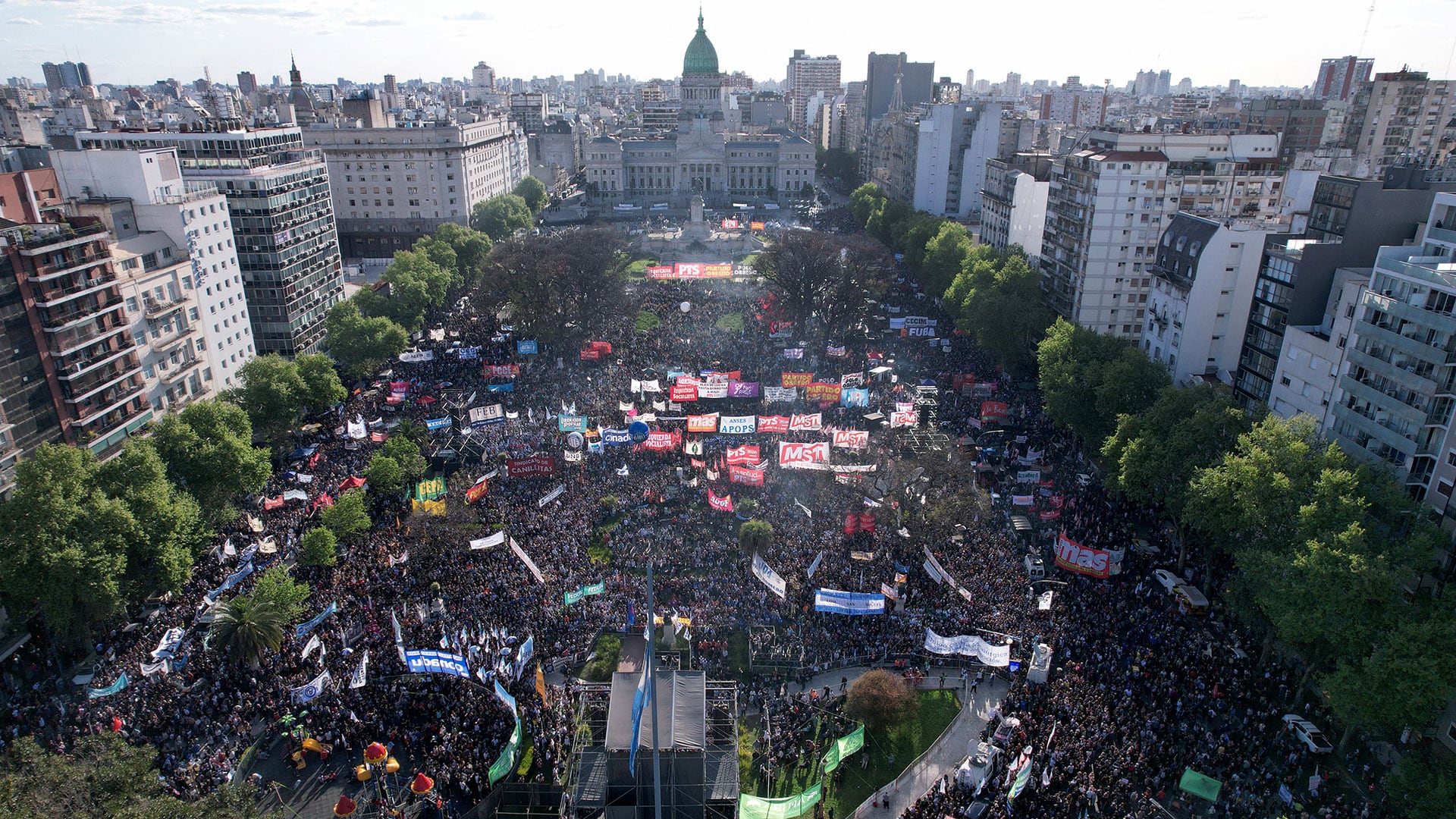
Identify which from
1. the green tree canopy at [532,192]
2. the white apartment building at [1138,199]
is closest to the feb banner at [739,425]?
the white apartment building at [1138,199]

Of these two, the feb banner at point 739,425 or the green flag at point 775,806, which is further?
the feb banner at point 739,425

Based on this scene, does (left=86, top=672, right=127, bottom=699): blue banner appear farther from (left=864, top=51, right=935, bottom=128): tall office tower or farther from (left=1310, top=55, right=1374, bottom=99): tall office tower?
(left=1310, top=55, right=1374, bottom=99): tall office tower

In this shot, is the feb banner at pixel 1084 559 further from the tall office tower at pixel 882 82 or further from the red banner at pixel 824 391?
the tall office tower at pixel 882 82

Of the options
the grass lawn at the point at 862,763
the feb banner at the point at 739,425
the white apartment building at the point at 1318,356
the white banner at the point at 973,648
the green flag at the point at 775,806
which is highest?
the white apartment building at the point at 1318,356

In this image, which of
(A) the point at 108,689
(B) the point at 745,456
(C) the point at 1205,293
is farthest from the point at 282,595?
(C) the point at 1205,293

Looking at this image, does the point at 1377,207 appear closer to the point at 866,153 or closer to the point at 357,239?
the point at 357,239

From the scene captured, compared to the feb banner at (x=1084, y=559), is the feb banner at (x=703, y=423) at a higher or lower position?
higher
